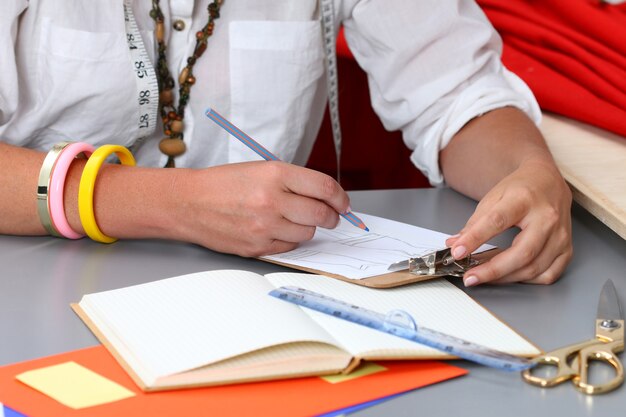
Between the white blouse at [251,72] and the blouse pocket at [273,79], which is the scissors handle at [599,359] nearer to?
the white blouse at [251,72]

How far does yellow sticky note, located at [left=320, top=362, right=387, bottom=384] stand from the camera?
0.71 metres

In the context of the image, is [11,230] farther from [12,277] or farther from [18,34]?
[18,34]

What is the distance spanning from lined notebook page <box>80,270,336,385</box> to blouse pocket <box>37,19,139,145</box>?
16.2 inches

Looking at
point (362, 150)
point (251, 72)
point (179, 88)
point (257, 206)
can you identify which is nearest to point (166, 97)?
point (179, 88)

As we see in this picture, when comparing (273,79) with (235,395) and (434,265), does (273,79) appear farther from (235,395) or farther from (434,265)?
(235,395)

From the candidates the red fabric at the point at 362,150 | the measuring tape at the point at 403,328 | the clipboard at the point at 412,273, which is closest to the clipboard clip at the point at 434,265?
the clipboard at the point at 412,273

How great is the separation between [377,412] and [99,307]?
0.27 meters

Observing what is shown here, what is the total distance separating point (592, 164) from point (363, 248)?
0.41 m

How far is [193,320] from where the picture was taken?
2.49ft

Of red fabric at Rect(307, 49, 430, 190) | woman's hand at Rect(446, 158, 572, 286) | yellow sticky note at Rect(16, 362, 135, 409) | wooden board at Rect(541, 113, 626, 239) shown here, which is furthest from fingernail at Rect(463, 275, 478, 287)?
red fabric at Rect(307, 49, 430, 190)

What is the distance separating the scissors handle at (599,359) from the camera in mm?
709

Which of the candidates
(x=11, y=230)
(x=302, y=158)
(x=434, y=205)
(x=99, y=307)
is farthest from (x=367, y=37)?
(x=99, y=307)

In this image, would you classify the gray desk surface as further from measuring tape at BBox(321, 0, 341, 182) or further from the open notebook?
measuring tape at BBox(321, 0, 341, 182)

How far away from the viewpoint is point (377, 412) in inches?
26.8
